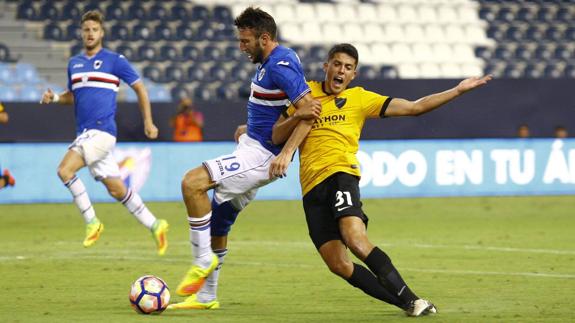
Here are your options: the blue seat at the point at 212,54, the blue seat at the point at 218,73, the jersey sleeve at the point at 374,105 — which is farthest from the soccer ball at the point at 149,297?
the blue seat at the point at 212,54

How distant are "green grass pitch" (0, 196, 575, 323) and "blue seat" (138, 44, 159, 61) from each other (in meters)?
5.82

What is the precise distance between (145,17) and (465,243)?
12965 millimetres

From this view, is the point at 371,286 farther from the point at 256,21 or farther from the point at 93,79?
the point at 93,79

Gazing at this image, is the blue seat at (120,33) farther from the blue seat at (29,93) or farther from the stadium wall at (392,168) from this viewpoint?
the stadium wall at (392,168)

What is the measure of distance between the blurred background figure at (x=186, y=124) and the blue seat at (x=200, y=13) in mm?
4456

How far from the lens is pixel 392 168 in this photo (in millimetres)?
19453

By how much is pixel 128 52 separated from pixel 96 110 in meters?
12.3

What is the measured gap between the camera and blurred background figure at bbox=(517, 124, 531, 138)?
2147cm

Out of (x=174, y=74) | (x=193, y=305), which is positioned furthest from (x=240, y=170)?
(x=174, y=74)

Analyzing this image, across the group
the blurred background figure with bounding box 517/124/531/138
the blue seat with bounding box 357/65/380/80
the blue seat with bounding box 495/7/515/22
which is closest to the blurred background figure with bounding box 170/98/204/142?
the blue seat with bounding box 357/65/380/80

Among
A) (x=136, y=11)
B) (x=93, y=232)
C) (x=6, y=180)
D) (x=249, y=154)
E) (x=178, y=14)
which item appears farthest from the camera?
(x=178, y=14)

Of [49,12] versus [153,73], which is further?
[49,12]

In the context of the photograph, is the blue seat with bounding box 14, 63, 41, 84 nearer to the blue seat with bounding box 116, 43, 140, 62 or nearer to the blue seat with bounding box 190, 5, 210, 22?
the blue seat with bounding box 116, 43, 140, 62

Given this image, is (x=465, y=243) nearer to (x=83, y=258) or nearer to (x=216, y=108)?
(x=83, y=258)
